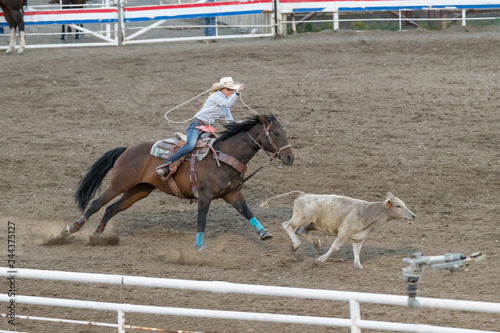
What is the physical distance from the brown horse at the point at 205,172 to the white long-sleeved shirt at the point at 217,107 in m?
0.19

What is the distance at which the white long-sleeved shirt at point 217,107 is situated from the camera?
31.2ft

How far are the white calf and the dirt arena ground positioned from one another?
0.32 meters

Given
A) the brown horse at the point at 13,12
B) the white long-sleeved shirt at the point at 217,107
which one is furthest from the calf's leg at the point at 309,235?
the brown horse at the point at 13,12

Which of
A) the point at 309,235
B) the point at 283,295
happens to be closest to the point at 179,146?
the point at 309,235

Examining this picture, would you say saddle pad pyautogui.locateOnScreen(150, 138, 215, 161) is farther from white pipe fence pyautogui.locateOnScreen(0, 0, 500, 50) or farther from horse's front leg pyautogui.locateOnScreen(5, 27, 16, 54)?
horse's front leg pyautogui.locateOnScreen(5, 27, 16, 54)

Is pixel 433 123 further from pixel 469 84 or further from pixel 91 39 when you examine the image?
pixel 91 39

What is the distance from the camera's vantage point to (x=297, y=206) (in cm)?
883

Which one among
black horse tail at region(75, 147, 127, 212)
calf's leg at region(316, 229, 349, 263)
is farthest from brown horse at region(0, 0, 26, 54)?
calf's leg at region(316, 229, 349, 263)

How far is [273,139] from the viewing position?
30.3 ft

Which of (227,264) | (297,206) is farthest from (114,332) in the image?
(297,206)

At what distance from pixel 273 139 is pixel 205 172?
0.95m

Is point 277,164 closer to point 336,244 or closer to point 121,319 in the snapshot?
point 336,244

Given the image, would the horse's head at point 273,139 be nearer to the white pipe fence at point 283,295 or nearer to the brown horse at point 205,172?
the brown horse at point 205,172

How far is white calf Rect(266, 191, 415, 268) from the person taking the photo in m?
8.56
